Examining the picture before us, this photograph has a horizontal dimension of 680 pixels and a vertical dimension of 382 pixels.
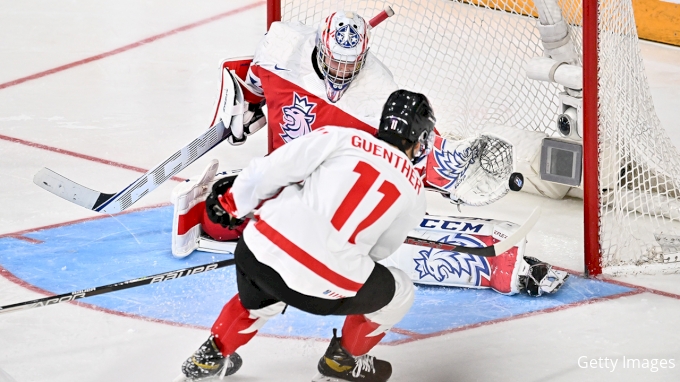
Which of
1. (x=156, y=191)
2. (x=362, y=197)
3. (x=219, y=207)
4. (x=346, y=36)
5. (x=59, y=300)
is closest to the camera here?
(x=362, y=197)

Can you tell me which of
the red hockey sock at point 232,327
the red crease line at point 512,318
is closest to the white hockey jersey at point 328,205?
the red hockey sock at point 232,327

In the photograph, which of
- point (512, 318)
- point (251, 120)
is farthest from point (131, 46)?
point (512, 318)

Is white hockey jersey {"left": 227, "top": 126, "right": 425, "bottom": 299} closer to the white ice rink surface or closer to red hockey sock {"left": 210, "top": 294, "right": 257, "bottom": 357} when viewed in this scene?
red hockey sock {"left": 210, "top": 294, "right": 257, "bottom": 357}

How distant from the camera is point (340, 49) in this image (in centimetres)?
298

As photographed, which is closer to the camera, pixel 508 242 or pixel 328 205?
pixel 328 205

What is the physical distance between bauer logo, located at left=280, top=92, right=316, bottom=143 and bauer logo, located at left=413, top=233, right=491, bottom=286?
23.9 inches

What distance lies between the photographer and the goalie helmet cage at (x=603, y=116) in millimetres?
3082

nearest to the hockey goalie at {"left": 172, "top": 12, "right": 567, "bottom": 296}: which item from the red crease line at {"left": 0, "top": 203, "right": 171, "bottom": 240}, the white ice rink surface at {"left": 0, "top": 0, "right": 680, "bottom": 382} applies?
the white ice rink surface at {"left": 0, "top": 0, "right": 680, "bottom": 382}

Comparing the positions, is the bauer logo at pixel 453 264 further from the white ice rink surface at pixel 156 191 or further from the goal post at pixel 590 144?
the goal post at pixel 590 144

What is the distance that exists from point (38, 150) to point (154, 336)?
1.81 m

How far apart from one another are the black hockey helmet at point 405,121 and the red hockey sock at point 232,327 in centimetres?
61

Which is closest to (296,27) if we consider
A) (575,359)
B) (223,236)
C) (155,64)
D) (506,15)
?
(223,236)

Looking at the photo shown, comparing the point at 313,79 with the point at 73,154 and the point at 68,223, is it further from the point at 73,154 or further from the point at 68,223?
the point at 73,154

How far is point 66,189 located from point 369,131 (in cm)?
131
